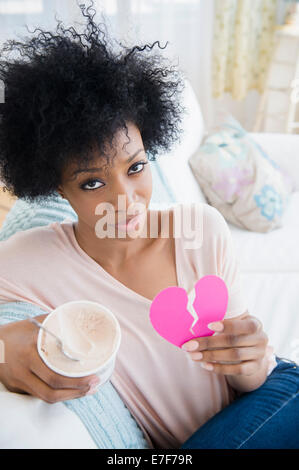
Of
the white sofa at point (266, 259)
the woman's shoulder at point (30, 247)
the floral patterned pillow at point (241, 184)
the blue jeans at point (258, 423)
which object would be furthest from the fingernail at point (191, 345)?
the floral patterned pillow at point (241, 184)

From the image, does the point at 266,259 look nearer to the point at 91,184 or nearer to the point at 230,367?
the point at 230,367

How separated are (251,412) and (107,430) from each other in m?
0.30

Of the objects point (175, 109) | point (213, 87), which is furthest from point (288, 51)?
Result: point (175, 109)

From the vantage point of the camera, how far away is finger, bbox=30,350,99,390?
0.59 m

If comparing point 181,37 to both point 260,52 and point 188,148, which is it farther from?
point 188,148

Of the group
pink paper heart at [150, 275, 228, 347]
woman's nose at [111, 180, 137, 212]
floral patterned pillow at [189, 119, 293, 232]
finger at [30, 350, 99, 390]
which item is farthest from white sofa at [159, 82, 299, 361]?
finger at [30, 350, 99, 390]

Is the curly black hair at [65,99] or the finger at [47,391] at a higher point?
the curly black hair at [65,99]

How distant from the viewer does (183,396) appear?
873 mm

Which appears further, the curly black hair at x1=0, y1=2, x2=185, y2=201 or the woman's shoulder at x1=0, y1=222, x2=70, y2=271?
the woman's shoulder at x1=0, y1=222, x2=70, y2=271

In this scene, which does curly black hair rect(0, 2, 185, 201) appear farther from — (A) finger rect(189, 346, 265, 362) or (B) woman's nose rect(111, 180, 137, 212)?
(A) finger rect(189, 346, 265, 362)

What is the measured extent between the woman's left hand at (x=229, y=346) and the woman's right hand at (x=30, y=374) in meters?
0.19

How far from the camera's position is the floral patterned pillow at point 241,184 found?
1717 mm

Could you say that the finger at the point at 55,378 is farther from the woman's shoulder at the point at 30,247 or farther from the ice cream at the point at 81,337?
the woman's shoulder at the point at 30,247

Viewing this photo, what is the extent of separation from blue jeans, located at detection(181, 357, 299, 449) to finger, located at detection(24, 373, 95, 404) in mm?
336
